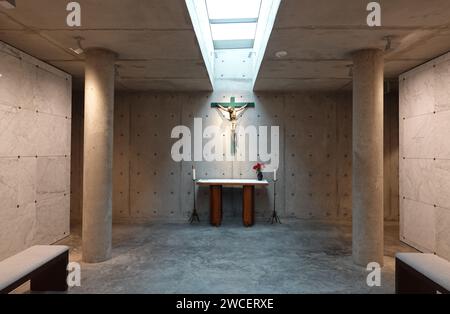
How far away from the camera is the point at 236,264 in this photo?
4160 millimetres

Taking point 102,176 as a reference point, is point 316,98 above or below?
above

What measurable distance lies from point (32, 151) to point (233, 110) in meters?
4.22

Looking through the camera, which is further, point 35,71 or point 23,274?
point 35,71

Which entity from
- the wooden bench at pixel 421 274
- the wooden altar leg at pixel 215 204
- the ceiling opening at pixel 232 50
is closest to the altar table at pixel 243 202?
the wooden altar leg at pixel 215 204

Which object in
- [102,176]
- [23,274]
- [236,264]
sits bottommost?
[236,264]

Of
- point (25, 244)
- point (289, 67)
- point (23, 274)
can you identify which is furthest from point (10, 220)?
point (289, 67)

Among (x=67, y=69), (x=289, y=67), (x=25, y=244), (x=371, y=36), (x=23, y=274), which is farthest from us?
(x=67, y=69)

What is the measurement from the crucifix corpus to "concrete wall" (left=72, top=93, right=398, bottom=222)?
0.15 m

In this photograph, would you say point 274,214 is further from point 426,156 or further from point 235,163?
point 426,156

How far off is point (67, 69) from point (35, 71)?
2.33 ft

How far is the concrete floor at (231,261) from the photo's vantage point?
135 inches

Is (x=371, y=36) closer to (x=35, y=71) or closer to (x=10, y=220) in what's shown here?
(x=35, y=71)

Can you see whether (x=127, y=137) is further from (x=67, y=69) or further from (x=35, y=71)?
(x=35, y=71)
